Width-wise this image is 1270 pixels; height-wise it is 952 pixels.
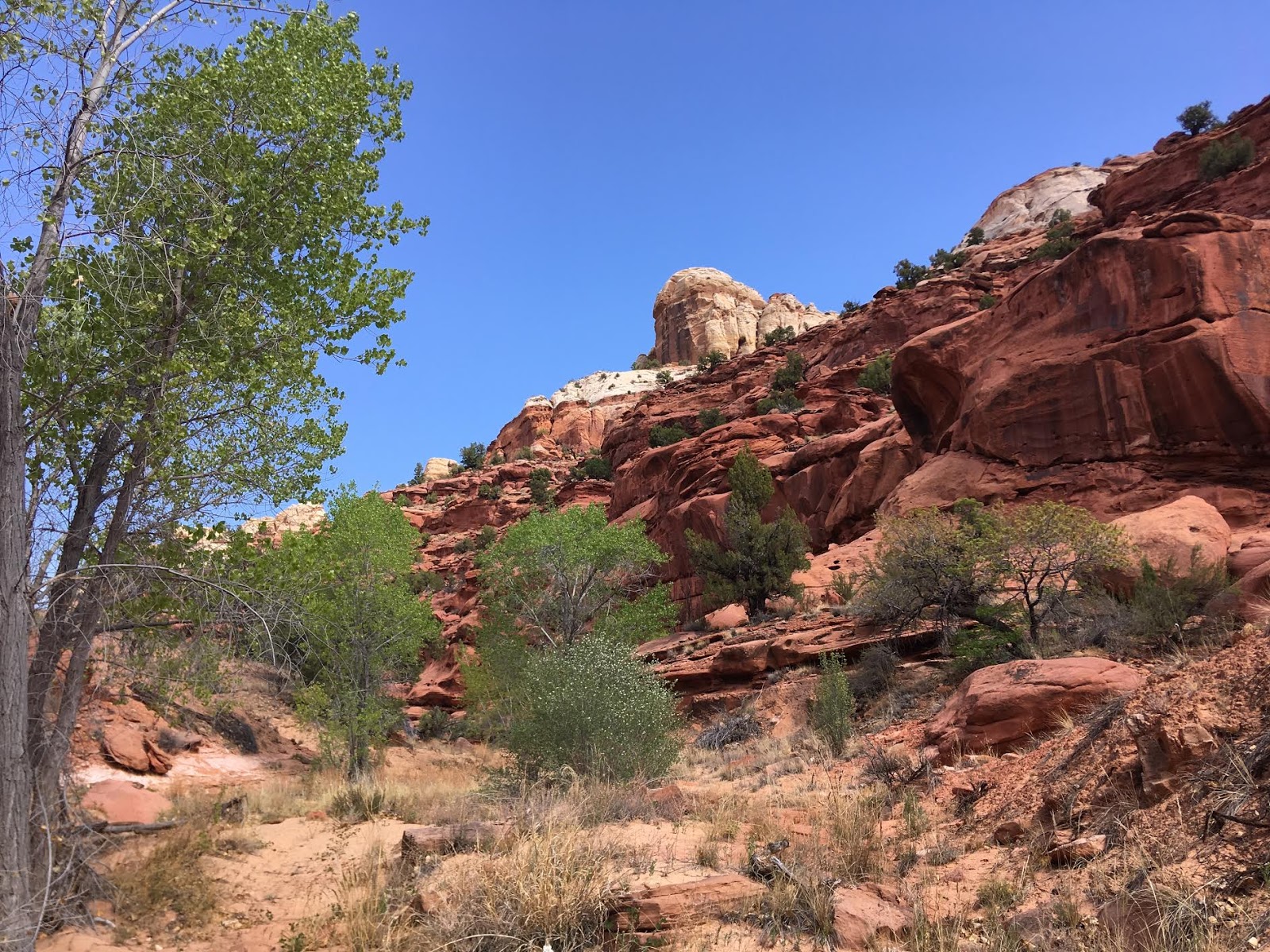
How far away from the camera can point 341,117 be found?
22.5 feet

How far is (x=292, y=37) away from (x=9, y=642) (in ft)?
17.9

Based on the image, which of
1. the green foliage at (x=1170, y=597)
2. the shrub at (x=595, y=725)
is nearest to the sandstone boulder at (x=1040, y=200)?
the green foliage at (x=1170, y=597)

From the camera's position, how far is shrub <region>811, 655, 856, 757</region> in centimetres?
1130

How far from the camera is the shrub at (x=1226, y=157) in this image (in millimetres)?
29922

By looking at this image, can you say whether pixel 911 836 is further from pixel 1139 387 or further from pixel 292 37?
pixel 1139 387

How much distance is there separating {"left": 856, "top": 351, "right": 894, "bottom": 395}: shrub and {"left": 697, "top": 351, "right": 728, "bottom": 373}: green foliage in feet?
76.1

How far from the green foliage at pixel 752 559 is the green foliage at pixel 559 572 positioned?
258 cm

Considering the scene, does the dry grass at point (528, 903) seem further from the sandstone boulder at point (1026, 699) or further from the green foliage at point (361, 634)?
the green foliage at point (361, 634)

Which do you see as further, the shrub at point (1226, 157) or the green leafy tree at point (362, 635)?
the shrub at point (1226, 157)

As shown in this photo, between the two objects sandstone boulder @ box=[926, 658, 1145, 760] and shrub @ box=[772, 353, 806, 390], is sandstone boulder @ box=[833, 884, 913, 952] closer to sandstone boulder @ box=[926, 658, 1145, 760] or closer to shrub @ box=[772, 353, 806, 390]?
sandstone boulder @ box=[926, 658, 1145, 760]

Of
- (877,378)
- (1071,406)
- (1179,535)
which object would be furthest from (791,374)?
(1179,535)

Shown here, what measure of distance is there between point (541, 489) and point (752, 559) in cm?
2870

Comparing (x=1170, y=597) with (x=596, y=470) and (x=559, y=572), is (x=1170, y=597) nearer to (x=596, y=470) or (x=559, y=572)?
(x=559, y=572)

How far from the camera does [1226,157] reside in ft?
99.0
